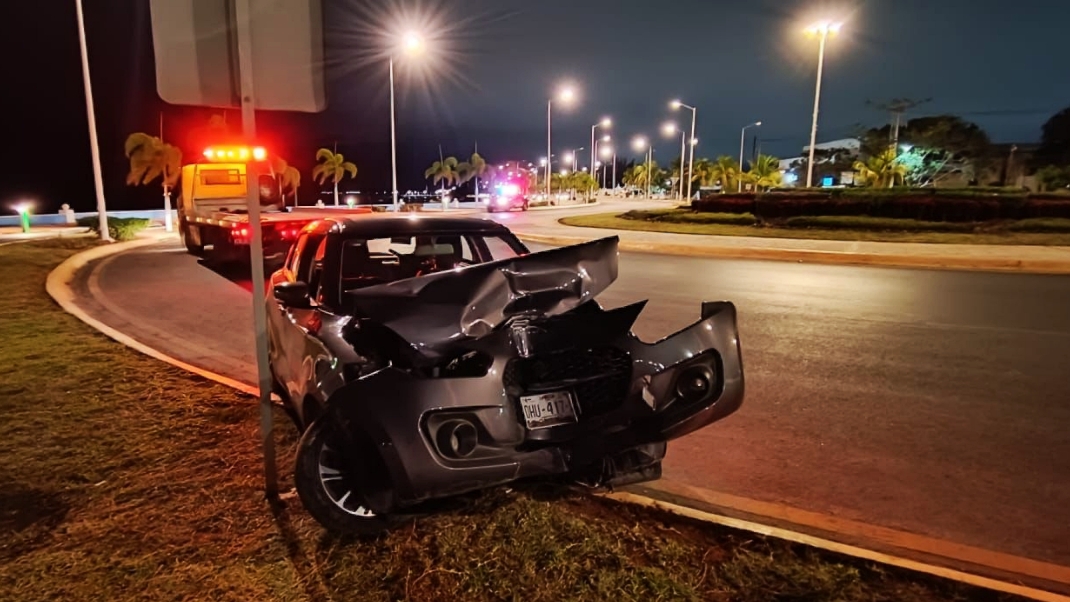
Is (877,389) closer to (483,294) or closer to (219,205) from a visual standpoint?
(483,294)

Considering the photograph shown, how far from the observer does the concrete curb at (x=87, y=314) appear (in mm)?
6088

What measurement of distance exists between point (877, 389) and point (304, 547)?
4.93m

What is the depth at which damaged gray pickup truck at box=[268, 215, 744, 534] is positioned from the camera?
300 centimetres

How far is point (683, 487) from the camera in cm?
406

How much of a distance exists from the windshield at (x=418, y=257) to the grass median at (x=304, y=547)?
1.30 metres

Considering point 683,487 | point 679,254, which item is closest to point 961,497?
point 683,487

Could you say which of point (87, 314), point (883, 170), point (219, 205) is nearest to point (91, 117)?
point (219, 205)

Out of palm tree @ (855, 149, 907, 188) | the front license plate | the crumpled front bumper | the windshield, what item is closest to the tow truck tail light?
the windshield

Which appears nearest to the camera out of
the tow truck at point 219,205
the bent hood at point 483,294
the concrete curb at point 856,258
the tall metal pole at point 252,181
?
the bent hood at point 483,294

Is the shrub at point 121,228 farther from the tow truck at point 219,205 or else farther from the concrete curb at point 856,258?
the concrete curb at point 856,258

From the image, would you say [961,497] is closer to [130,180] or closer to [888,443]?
[888,443]

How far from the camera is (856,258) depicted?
16.4 metres

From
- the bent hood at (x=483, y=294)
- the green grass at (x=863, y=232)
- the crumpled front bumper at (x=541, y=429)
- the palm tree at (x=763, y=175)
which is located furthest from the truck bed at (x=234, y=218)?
the palm tree at (x=763, y=175)

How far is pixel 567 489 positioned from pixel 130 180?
39.4 metres
